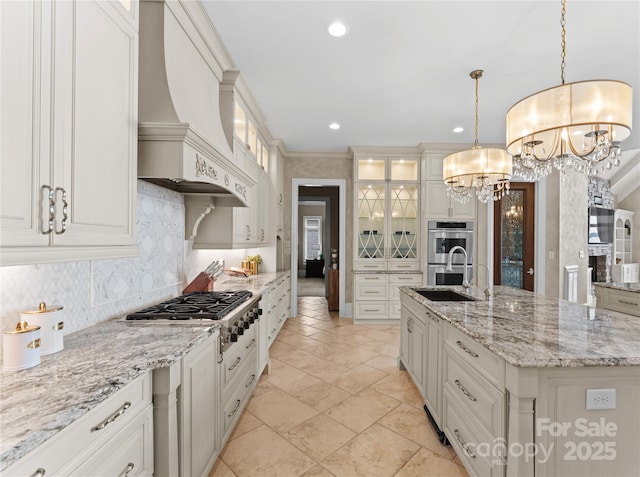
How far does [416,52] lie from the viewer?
96.3 inches

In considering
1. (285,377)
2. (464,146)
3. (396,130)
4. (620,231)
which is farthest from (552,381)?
(620,231)

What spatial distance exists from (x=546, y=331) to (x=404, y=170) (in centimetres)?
403

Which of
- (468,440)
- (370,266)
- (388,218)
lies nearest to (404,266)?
(370,266)

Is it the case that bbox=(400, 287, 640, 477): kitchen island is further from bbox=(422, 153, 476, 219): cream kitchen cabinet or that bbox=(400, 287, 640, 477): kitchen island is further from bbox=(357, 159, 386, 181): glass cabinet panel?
bbox=(357, 159, 386, 181): glass cabinet panel


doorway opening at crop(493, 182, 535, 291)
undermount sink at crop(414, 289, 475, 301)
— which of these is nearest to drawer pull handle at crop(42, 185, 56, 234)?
undermount sink at crop(414, 289, 475, 301)

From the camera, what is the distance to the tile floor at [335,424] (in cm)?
184

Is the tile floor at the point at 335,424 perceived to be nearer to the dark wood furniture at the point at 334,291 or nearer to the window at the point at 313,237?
the dark wood furniture at the point at 334,291

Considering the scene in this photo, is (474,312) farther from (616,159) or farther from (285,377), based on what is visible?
(285,377)

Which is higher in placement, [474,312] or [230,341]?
[474,312]

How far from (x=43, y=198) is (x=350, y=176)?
485 centimetres

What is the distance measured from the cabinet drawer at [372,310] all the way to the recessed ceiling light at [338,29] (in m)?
3.84

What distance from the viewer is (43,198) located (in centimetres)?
96

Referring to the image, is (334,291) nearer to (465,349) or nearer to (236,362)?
(236,362)

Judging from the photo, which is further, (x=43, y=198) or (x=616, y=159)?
(x=616, y=159)
